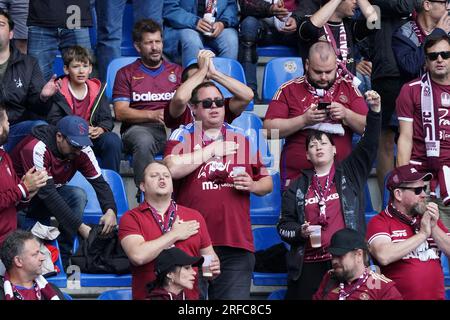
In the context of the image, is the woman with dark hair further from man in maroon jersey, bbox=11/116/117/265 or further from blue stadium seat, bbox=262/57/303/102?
blue stadium seat, bbox=262/57/303/102

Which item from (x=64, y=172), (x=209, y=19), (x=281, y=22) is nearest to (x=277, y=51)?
(x=281, y=22)

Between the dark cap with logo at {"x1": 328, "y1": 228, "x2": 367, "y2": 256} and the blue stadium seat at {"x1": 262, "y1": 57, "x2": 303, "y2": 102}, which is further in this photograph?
the blue stadium seat at {"x1": 262, "y1": 57, "x2": 303, "y2": 102}

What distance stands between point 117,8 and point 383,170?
2540 mm

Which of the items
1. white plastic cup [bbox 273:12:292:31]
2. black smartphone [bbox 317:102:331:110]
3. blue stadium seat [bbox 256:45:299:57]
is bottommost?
black smartphone [bbox 317:102:331:110]

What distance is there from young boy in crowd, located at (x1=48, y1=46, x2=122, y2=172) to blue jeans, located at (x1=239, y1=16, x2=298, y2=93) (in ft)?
4.99

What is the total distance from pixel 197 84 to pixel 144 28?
1.29 metres

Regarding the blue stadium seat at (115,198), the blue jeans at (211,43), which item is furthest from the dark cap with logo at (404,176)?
the blue jeans at (211,43)

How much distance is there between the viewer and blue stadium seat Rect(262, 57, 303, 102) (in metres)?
11.2

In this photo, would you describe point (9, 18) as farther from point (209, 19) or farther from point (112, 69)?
point (209, 19)

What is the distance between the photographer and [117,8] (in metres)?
11.2

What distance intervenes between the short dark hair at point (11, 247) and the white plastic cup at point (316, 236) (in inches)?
72.0

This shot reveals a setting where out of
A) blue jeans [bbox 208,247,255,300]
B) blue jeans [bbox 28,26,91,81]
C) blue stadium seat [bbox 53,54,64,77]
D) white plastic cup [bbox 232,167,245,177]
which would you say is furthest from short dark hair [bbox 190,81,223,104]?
blue stadium seat [bbox 53,54,64,77]

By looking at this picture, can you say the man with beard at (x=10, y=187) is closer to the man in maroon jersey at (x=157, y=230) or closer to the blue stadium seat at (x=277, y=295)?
the man in maroon jersey at (x=157, y=230)

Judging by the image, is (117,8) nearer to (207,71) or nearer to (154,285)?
(207,71)
